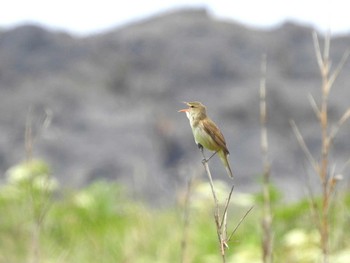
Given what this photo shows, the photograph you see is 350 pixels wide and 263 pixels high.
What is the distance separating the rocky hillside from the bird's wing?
9825 mm

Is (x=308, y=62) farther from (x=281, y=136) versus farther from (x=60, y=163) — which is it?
(x=60, y=163)

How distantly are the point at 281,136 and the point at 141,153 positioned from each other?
2350 millimetres

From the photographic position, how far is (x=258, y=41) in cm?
1631

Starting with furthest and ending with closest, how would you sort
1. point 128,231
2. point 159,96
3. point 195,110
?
1. point 159,96
2. point 128,231
3. point 195,110

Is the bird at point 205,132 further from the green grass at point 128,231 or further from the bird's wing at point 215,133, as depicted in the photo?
the green grass at point 128,231

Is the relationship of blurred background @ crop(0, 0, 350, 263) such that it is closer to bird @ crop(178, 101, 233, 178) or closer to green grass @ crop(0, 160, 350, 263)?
green grass @ crop(0, 160, 350, 263)

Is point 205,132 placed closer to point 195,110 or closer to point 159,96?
point 195,110

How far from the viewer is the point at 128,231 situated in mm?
5309

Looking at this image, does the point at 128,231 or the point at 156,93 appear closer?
the point at 128,231

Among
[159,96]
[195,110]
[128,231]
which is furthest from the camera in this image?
[159,96]

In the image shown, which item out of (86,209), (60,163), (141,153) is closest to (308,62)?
(141,153)

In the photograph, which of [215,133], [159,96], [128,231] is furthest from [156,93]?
[215,133]

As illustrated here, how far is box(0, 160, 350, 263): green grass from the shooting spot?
14.3 feet

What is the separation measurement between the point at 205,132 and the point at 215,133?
0.01m
